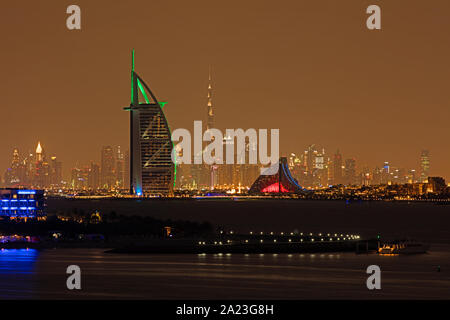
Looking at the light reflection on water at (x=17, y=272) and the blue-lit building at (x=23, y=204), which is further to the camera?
the blue-lit building at (x=23, y=204)

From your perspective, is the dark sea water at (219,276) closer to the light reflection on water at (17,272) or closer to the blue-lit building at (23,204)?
the light reflection on water at (17,272)

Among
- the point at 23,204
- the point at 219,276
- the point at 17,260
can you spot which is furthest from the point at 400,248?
the point at 23,204

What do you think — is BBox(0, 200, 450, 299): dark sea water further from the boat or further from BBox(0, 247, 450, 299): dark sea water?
the boat

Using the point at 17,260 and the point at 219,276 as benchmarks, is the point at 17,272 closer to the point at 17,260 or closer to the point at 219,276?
the point at 17,260

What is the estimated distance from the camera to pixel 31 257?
2724 inches

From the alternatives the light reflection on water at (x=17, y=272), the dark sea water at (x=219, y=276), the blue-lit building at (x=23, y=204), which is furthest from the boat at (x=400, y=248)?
the blue-lit building at (x=23, y=204)

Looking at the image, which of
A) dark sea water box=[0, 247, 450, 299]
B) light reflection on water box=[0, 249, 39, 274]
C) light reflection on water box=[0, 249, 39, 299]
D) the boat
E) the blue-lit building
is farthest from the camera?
the blue-lit building

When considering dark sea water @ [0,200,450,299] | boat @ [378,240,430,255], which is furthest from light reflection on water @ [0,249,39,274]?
boat @ [378,240,430,255]

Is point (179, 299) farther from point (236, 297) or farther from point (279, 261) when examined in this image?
point (279, 261)

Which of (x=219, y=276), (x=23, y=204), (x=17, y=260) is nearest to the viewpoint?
(x=219, y=276)

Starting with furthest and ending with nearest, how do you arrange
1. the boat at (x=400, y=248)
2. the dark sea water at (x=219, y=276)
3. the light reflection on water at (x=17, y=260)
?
the boat at (x=400, y=248) < the light reflection on water at (x=17, y=260) < the dark sea water at (x=219, y=276)
